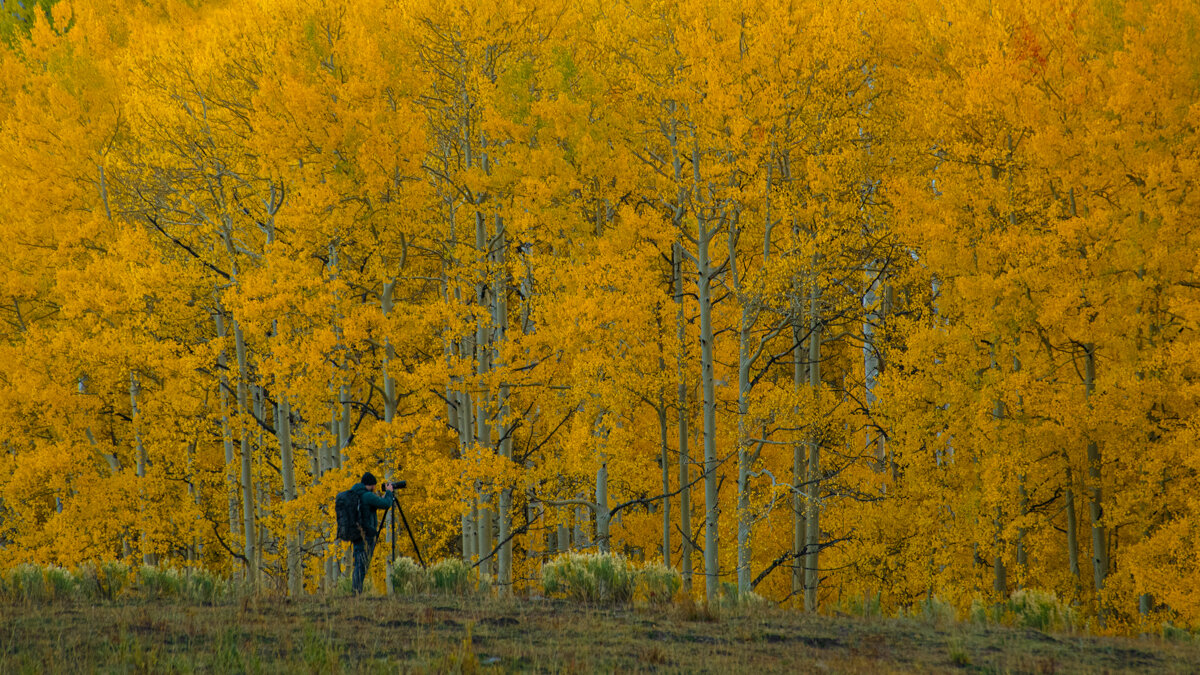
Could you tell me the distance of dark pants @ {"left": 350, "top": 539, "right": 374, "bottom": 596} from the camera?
12.0m

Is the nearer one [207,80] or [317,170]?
[317,170]

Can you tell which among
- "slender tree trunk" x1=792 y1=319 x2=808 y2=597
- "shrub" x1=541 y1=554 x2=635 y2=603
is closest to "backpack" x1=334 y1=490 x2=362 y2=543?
"shrub" x1=541 y1=554 x2=635 y2=603

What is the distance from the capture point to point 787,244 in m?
17.5

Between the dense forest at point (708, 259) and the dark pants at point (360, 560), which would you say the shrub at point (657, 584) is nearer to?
the dark pants at point (360, 560)

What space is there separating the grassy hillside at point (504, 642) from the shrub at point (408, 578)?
1.56m

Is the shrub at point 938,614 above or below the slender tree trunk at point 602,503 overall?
below

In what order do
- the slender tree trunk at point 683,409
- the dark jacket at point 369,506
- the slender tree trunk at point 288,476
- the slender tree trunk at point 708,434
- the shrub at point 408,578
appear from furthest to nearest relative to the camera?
the slender tree trunk at point 683,409 → the slender tree trunk at point 288,476 → the slender tree trunk at point 708,434 → the dark jacket at point 369,506 → the shrub at point 408,578

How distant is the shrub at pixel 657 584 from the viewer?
1083 centimetres

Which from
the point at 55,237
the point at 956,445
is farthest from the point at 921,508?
the point at 55,237

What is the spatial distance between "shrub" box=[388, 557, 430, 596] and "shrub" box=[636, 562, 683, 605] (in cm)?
232

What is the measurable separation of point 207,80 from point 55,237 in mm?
5241

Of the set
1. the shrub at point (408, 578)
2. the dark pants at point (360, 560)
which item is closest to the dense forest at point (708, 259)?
the dark pants at point (360, 560)

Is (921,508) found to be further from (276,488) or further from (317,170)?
(276,488)

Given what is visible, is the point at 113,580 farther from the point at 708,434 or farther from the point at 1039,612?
the point at 1039,612
